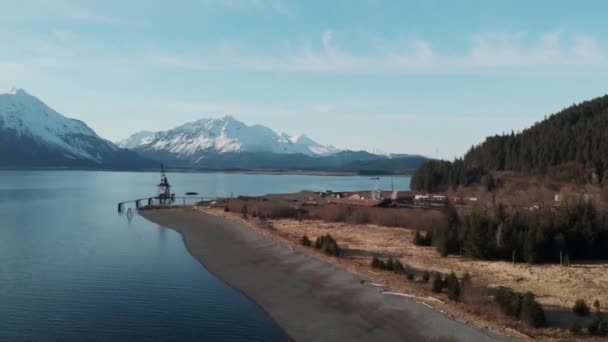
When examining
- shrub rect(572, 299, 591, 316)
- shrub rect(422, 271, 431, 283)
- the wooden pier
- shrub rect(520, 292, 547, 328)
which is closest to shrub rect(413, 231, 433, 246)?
shrub rect(422, 271, 431, 283)

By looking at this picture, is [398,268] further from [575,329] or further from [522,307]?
[575,329]

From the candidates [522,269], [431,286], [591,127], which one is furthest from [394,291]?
[591,127]

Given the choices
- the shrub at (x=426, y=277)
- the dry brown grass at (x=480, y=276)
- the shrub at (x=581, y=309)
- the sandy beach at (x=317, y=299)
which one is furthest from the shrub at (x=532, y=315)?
the shrub at (x=426, y=277)

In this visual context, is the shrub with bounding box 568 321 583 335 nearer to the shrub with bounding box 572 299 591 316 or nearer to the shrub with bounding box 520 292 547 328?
the shrub with bounding box 520 292 547 328

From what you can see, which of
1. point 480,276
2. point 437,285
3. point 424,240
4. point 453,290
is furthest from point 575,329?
point 424,240

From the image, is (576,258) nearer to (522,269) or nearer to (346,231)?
(522,269)

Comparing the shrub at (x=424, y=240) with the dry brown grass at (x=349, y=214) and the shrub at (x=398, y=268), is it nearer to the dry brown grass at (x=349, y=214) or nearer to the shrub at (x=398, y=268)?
the dry brown grass at (x=349, y=214)
